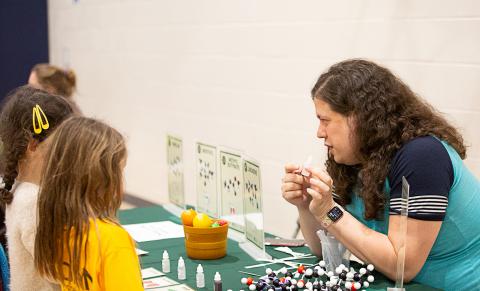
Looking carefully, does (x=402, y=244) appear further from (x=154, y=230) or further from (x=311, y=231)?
(x=154, y=230)

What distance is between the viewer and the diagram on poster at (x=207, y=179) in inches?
118

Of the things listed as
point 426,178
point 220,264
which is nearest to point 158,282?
point 220,264

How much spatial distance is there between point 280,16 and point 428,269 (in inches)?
89.9

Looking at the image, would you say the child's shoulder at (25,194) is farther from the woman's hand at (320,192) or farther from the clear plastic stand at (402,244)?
the clear plastic stand at (402,244)

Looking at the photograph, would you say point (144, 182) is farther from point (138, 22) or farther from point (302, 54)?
point (302, 54)

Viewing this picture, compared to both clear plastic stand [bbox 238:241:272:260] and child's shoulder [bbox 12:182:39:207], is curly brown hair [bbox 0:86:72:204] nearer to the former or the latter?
child's shoulder [bbox 12:182:39:207]

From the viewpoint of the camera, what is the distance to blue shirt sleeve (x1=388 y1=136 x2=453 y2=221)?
214 centimetres

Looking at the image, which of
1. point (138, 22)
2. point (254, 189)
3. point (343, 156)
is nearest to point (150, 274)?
point (254, 189)

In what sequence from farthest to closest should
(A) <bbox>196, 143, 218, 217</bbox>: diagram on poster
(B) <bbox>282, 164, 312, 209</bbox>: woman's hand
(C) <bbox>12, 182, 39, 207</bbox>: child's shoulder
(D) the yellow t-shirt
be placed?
(A) <bbox>196, 143, 218, 217</bbox>: diagram on poster → (B) <bbox>282, 164, 312, 209</bbox>: woman's hand → (C) <bbox>12, 182, 39, 207</bbox>: child's shoulder → (D) the yellow t-shirt

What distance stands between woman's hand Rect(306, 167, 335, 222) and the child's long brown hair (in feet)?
2.33

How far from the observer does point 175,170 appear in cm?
327

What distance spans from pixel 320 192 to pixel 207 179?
87 cm

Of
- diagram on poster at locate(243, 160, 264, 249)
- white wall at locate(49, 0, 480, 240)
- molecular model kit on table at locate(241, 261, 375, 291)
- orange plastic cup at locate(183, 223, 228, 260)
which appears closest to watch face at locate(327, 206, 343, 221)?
molecular model kit on table at locate(241, 261, 375, 291)

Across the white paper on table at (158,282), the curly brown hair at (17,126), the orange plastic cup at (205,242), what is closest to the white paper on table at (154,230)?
the orange plastic cup at (205,242)
